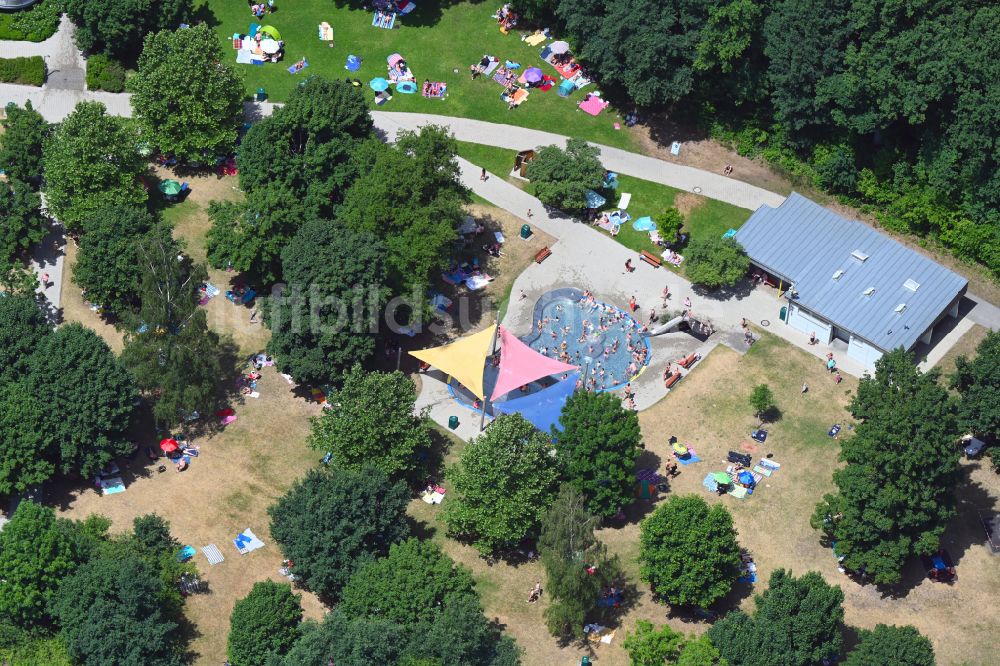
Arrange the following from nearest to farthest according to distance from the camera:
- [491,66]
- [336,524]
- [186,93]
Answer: [336,524] < [186,93] < [491,66]

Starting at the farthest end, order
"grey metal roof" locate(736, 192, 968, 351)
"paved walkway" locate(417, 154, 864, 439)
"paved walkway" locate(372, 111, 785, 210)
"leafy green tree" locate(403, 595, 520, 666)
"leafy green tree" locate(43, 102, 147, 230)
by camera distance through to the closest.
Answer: "paved walkway" locate(372, 111, 785, 210) < "leafy green tree" locate(43, 102, 147, 230) < "paved walkway" locate(417, 154, 864, 439) < "grey metal roof" locate(736, 192, 968, 351) < "leafy green tree" locate(403, 595, 520, 666)

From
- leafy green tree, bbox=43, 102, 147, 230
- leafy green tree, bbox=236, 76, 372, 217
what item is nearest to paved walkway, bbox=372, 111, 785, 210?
leafy green tree, bbox=236, 76, 372, 217

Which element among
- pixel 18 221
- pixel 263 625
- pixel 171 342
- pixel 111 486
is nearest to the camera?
pixel 263 625

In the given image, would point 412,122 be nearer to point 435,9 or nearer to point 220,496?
point 435,9

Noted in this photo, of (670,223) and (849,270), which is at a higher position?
(849,270)

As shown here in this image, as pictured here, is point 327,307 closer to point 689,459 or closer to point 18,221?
point 18,221

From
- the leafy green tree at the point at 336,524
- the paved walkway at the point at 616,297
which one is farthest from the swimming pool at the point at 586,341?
the leafy green tree at the point at 336,524

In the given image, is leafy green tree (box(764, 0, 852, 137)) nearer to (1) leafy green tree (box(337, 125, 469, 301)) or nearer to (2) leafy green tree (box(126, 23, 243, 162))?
(1) leafy green tree (box(337, 125, 469, 301))

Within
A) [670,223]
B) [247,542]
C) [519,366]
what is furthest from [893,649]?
[247,542]
